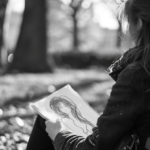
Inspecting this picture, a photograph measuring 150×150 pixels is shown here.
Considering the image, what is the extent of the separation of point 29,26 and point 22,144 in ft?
28.4

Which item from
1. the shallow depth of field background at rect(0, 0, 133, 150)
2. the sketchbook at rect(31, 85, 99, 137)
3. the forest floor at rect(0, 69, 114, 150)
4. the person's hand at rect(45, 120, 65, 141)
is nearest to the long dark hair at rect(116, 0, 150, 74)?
the shallow depth of field background at rect(0, 0, 133, 150)

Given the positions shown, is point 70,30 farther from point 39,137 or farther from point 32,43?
point 39,137

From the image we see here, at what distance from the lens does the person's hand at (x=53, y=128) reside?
6.97 ft

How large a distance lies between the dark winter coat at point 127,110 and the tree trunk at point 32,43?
10.00 m

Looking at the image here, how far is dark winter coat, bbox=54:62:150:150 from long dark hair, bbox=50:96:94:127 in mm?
802

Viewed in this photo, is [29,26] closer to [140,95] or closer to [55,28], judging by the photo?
[140,95]

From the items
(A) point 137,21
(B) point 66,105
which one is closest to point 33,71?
(B) point 66,105

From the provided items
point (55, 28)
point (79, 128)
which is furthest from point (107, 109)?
point (55, 28)

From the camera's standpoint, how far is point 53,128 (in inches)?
84.7

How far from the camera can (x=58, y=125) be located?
85.7 inches

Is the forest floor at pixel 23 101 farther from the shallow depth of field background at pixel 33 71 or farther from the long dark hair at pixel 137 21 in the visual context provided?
the long dark hair at pixel 137 21

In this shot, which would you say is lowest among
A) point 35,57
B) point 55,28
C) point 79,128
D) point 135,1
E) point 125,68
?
point 55,28

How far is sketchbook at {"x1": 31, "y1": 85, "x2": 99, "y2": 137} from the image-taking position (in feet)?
8.03

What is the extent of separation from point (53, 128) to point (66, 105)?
0.51 meters
